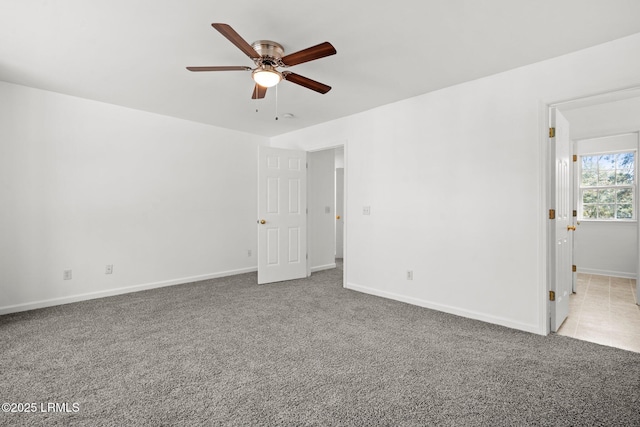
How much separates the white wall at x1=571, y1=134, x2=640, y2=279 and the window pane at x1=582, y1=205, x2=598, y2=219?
18 centimetres

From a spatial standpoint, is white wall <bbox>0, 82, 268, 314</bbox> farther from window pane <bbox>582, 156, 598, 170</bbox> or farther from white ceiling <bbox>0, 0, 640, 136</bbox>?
window pane <bbox>582, 156, 598, 170</bbox>

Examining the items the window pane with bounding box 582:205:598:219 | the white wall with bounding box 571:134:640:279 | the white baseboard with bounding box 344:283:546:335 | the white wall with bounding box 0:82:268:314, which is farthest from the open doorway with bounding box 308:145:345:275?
the window pane with bounding box 582:205:598:219

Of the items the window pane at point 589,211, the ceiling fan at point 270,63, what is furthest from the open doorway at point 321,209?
the window pane at point 589,211

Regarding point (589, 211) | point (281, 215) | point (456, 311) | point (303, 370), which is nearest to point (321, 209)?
point (281, 215)

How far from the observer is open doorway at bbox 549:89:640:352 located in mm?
3673

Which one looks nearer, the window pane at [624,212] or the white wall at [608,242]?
the white wall at [608,242]

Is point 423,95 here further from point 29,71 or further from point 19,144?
point 19,144

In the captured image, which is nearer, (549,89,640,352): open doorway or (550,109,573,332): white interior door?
(550,109,573,332): white interior door

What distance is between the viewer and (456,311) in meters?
3.31

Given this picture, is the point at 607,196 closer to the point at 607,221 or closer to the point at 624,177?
the point at 624,177

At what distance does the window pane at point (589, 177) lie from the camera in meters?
5.71

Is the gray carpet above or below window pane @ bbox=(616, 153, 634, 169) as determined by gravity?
below

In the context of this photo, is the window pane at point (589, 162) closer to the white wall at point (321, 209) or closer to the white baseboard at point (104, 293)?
the white wall at point (321, 209)

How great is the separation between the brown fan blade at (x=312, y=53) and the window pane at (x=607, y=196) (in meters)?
6.23
